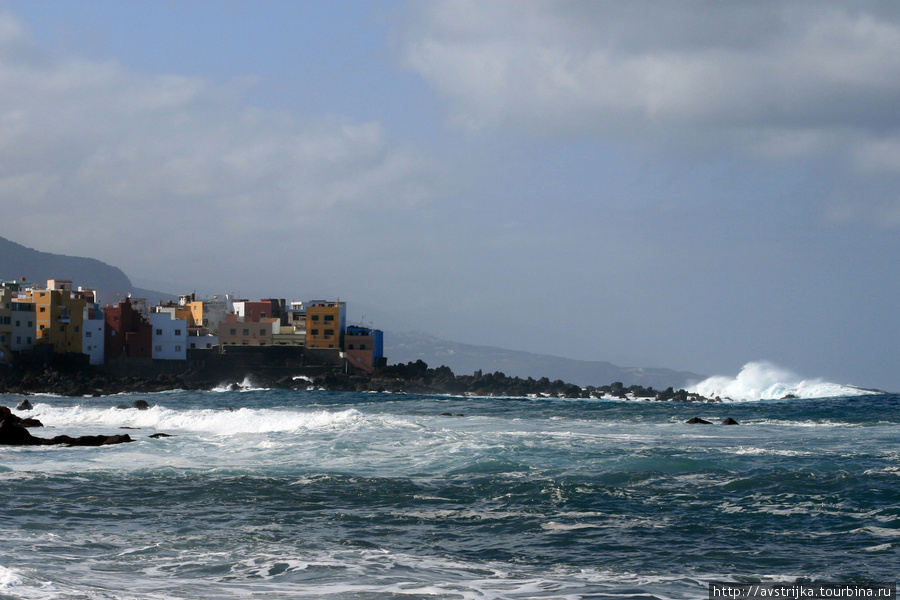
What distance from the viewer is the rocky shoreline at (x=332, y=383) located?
224 feet

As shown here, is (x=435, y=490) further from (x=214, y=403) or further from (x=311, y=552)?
(x=214, y=403)

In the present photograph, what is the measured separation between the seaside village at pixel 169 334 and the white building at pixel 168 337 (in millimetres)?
85

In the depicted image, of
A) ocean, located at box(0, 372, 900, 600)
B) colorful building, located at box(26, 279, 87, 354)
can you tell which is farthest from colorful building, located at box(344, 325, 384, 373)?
ocean, located at box(0, 372, 900, 600)

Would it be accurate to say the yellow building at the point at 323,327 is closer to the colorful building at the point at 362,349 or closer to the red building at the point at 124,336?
the colorful building at the point at 362,349

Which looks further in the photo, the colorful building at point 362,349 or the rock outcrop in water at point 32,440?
the colorful building at point 362,349

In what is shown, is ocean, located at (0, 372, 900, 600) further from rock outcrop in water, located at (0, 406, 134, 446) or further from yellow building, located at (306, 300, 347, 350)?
yellow building, located at (306, 300, 347, 350)

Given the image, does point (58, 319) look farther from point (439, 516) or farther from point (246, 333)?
point (439, 516)

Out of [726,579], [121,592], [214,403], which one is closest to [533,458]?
[726,579]

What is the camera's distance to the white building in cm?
7881

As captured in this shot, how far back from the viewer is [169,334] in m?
79.6

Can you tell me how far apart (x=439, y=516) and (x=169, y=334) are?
70497 millimetres

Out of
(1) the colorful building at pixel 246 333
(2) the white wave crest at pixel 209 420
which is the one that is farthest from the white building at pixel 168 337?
(2) the white wave crest at pixel 209 420

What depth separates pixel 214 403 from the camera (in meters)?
52.1

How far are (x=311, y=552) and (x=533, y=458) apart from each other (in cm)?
1023
